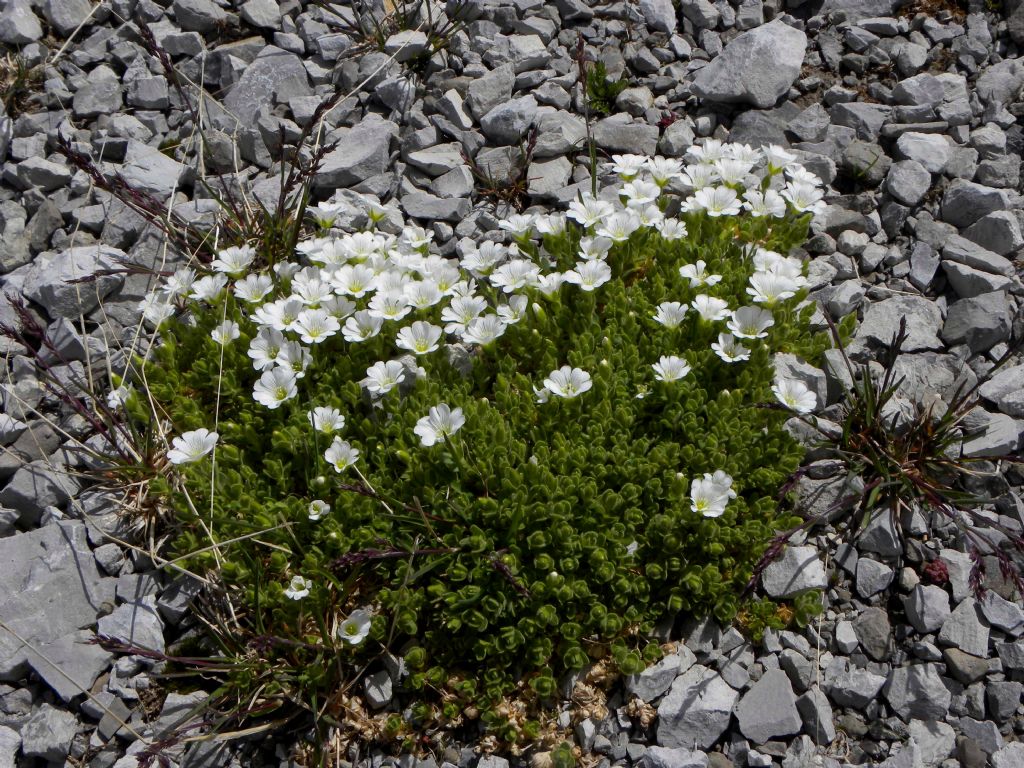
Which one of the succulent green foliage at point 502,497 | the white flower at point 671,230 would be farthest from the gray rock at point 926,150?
the white flower at point 671,230

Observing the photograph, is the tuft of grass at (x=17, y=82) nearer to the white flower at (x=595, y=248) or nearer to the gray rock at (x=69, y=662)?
the gray rock at (x=69, y=662)

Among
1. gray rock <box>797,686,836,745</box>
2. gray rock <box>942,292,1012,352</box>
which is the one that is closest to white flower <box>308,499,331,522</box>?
gray rock <box>797,686,836,745</box>

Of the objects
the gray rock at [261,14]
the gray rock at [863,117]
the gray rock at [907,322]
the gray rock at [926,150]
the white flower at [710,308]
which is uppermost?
the gray rock at [261,14]

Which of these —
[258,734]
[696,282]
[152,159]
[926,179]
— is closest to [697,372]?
[696,282]

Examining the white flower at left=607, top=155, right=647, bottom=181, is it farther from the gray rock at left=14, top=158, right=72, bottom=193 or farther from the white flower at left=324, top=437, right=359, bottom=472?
the gray rock at left=14, top=158, right=72, bottom=193

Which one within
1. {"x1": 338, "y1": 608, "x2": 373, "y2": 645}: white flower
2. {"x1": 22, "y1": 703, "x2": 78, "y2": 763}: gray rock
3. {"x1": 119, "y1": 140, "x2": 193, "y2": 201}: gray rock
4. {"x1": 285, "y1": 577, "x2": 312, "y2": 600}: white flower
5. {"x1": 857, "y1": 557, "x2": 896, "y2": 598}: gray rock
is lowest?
{"x1": 857, "y1": 557, "x2": 896, "y2": 598}: gray rock

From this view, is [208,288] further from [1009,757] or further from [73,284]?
[1009,757]
